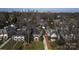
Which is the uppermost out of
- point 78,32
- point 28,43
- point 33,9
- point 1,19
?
point 33,9

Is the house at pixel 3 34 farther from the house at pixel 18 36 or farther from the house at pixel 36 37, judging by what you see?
the house at pixel 36 37

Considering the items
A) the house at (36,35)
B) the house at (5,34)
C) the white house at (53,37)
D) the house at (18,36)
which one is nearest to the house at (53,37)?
the white house at (53,37)

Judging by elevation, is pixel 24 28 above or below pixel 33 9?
below

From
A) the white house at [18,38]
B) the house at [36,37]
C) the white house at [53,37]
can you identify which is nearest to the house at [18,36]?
the white house at [18,38]

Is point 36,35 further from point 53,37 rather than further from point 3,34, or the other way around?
point 3,34

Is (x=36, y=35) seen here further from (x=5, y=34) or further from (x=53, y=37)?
(x=5, y=34)

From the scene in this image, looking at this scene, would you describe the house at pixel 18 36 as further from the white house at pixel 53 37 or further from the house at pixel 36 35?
the white house at pixel 53 37

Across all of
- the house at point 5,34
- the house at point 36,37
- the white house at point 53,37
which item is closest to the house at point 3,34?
the house at point 5,34

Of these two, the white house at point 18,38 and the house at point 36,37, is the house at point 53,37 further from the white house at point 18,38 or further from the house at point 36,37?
the white house at point 18,38

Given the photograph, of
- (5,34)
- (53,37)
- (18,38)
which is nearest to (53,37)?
(53,37)
